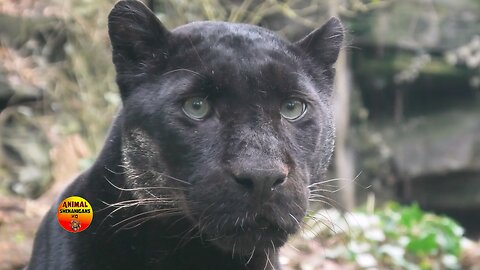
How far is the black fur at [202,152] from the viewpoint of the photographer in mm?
2344

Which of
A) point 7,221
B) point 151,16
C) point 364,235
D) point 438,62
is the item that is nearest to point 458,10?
point 438,62

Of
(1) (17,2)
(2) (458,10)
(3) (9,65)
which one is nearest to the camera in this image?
(3) (9,65)

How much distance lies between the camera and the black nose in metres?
2.23

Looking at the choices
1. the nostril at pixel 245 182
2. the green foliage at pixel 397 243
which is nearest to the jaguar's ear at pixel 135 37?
the nostril at pixel 245 182

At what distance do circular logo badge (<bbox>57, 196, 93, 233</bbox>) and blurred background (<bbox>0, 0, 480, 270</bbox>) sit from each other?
891 millimetres

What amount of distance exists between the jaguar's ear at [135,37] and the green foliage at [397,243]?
10.3ft

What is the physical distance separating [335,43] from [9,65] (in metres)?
4.87

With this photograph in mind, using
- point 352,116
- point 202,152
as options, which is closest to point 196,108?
point 202,152

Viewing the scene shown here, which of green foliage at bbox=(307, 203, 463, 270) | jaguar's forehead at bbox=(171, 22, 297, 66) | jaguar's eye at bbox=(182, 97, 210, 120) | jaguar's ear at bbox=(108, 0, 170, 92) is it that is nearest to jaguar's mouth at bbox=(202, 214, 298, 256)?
jaguar's eye at bbox=(182, 97, 210, 120)

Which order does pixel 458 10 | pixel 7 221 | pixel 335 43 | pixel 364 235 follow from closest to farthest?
pixel 335 43, pixel 7 221, pixel 364 235, pixel 458 10

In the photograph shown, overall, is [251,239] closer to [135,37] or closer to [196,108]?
[196,108]

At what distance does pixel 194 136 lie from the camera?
250 centimetres

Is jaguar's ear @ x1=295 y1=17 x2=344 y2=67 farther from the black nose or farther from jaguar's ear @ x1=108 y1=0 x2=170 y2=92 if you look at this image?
the black nose

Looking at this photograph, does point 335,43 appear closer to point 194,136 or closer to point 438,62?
point 194,136
